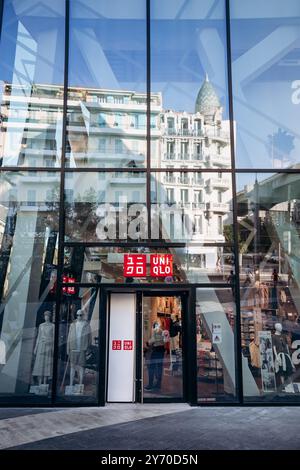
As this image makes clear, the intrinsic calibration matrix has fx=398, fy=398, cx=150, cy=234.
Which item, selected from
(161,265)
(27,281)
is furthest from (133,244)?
(27,281)

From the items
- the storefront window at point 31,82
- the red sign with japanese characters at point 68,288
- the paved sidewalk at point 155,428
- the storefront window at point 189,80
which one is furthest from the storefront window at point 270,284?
the storefront window at point 31,82

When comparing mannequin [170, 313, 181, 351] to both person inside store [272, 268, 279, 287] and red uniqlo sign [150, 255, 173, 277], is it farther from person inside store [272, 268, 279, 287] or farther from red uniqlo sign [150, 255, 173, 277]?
person inside store [272, 268, 279, 287]

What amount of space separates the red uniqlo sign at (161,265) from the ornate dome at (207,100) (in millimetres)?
3619

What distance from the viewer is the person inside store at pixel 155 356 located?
344 inches

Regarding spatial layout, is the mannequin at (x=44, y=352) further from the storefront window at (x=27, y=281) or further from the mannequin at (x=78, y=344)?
the mannequin at (x=78, y=344)

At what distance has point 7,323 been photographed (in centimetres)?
877

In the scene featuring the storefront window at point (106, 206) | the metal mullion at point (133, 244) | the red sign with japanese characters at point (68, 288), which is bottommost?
the red sign with japanese characters at point (68, 288)

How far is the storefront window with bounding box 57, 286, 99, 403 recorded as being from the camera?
853cm

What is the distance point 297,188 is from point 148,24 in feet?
17.6

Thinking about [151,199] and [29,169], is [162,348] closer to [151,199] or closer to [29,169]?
[151,199]

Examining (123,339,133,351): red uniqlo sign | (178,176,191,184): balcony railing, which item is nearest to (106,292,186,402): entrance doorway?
(123,339,133,351): red uniqlo sign

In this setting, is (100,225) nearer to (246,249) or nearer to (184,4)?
(246,249)

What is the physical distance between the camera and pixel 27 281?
351 inches

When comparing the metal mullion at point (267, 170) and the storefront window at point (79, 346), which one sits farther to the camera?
the metal mullion at point (267, 170)
